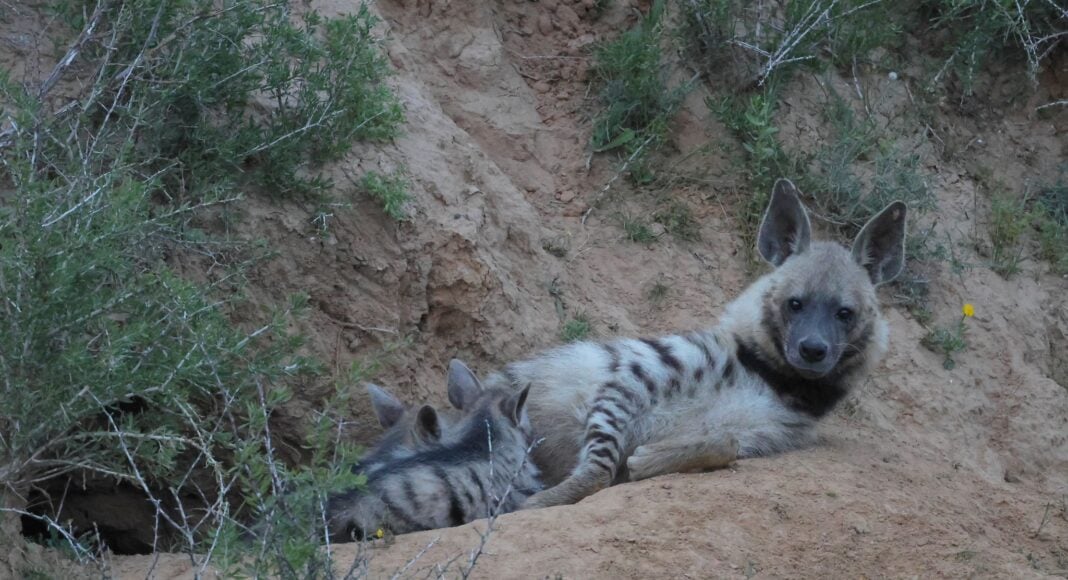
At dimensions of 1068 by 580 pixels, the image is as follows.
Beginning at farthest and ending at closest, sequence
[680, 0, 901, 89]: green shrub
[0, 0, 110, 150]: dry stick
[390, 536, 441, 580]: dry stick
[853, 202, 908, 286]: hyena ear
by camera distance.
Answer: [680, 0, 901, 89]: green shrub, [853, 202, 908, 286]: hyena ear, [0, 0, 110, 150]: dry stick, [390, 536, 441, 580]: dry stick

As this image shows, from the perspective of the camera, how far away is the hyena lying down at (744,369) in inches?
219

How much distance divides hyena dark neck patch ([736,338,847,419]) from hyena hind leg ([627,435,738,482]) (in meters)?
0.84

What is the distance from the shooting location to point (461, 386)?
569 centimetres

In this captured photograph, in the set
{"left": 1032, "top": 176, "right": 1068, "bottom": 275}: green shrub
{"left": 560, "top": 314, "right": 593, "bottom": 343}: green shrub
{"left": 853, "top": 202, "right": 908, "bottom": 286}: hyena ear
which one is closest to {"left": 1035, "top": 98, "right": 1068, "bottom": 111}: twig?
{"left": 1032, "top": 176, "right": 1068, "bottom": 275}: green shrub

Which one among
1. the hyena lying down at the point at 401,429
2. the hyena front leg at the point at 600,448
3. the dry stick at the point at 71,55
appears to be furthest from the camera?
the hyena front leg at the point at 600,448

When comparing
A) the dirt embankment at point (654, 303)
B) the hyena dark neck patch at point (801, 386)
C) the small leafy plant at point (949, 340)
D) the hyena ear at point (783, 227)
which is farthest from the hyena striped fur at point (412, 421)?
the small leafy plant at point (949, 340)

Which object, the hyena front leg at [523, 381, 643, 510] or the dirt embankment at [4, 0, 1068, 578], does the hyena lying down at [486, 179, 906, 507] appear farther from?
the dirt embankment at [4, 0, 1068, 578]

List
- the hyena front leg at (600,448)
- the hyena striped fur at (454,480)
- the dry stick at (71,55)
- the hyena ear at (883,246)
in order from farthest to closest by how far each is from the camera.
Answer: the hyena ear at (883,246) < the hyena front leg at (600,448) < the dry stick at (71,55) < the hyena striped fur at (454,480)

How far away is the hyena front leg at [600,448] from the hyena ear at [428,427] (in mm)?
488

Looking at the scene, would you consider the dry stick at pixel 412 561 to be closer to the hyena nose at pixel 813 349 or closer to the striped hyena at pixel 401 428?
the striped hyena at pixel 401 428

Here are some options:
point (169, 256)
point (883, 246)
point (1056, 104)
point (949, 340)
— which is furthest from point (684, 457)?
point (1056, 104)

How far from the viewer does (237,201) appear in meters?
5.64

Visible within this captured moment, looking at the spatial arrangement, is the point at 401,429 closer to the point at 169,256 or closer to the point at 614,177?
the point at 169,256

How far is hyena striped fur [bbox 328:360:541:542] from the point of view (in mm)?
4566
